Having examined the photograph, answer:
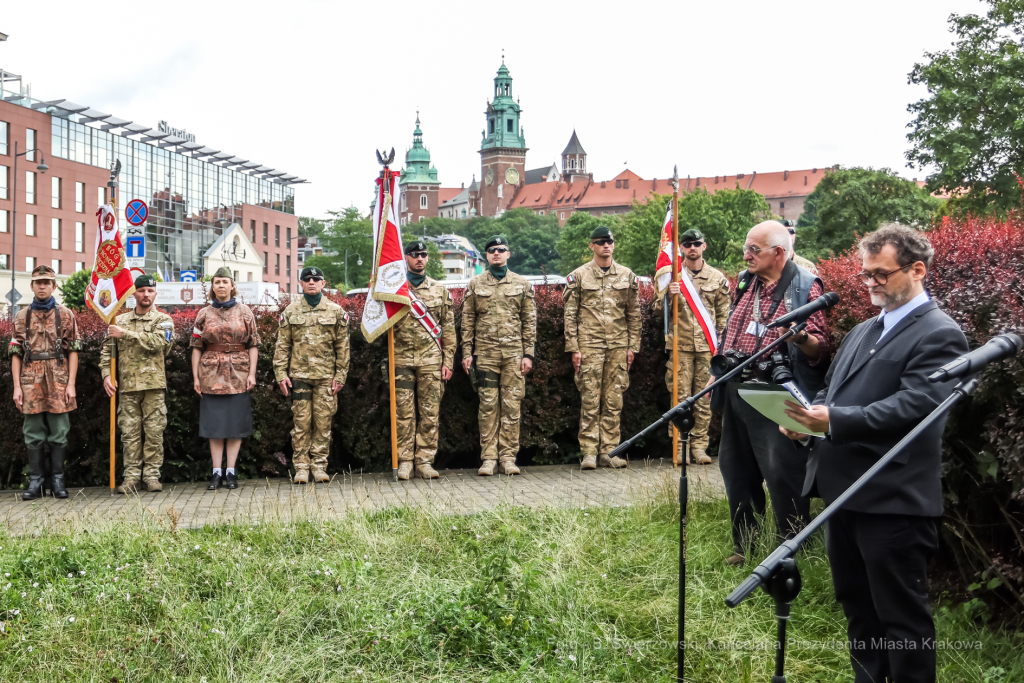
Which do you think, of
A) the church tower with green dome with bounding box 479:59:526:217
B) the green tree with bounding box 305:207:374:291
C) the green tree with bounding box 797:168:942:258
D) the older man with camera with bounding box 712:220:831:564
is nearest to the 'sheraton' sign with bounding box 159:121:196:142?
the green tree with bounding box 305:207:374:291

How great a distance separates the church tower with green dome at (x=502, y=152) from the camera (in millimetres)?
166625

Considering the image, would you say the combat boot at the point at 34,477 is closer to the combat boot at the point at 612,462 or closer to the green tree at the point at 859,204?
the combat boot at the point at 612,462

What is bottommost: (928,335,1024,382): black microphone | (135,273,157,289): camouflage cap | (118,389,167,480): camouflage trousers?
(118,389,167,480): camouflage trousers

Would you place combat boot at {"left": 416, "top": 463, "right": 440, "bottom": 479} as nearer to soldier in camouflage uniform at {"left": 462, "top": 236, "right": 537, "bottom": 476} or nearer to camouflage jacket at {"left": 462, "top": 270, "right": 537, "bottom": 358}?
soldier in camouflage uniform at {"left": 462, "top": 236, "right": 537, "bottom": 476}

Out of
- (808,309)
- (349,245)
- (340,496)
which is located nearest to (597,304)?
(340,496)

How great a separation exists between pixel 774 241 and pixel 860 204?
46.3 m

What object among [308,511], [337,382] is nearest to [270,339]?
[337,382]

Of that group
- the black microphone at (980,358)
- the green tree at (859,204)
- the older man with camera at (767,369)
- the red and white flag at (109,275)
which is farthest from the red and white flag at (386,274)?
the green tree at (859,204)

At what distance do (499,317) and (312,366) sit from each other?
6.53ft

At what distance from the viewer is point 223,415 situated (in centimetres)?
897

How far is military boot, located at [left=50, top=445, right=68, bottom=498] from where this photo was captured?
856cm

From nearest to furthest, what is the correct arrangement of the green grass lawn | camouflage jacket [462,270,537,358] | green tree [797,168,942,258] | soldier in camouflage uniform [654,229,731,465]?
the green grass lawn, camouflage jacket [462,270,537,358], soldier in camouflage uniform [654,229,731,465], green tree [797,168,942,258]

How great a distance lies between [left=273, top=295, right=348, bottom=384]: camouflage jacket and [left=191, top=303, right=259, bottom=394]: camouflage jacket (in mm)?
310

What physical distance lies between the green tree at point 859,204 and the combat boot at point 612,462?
1574 inches
